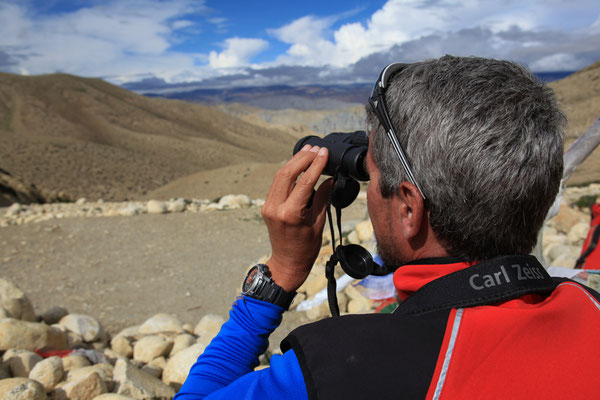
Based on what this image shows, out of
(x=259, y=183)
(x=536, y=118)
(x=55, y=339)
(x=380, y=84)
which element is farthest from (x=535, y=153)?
(x=259, y=183)

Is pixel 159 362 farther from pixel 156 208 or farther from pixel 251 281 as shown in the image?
pixel 156 208

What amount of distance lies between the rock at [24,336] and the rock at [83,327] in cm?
61

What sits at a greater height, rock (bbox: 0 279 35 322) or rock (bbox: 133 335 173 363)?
rock (bbox: 0 279 35 322)

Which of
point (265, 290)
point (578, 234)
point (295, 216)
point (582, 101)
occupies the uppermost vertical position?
point (582, 101)

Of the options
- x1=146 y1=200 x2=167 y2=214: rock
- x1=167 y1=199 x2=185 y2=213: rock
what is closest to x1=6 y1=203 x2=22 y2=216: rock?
x1=146 y1=200 x2=167 y2=214: rock

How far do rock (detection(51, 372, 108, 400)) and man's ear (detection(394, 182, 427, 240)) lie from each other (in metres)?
2.30

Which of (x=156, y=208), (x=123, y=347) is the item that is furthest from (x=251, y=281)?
(x=156, y=208)

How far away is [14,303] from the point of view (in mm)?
3896

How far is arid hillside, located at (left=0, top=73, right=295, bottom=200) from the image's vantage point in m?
21.0

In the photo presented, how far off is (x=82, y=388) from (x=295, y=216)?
211cm

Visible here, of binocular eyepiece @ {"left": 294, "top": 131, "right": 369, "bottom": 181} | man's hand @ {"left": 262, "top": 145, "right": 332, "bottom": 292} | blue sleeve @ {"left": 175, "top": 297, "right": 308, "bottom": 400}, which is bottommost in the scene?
blue sleeve @ {"left": 175, "top": 297, "right": 308, "bottom": 400}

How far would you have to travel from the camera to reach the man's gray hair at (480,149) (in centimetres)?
96

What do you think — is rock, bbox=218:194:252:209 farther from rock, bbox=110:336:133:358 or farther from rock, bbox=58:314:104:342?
rock, bbox=110:336:133:358

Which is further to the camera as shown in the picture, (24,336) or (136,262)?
(136,262)
